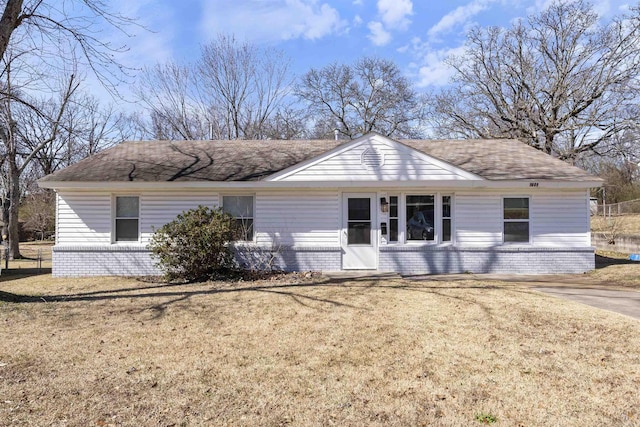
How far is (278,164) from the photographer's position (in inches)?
492

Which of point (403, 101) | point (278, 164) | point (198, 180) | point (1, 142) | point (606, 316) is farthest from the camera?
point (403, 101)

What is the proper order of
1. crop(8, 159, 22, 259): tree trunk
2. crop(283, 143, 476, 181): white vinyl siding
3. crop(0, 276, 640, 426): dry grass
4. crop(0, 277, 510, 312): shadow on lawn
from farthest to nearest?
crop(8, 159, 22, 259): tree trunk
crop(283, 143, 476, 181): white vinyl siding
crop(0, 277, 510, 312): shadow on lawn
crop(0, 276, 640, 426): dry grass

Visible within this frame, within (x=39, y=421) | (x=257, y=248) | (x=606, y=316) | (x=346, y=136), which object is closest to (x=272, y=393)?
(x=39, y=421)

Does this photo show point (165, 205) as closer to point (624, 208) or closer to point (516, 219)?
point (516, 219)

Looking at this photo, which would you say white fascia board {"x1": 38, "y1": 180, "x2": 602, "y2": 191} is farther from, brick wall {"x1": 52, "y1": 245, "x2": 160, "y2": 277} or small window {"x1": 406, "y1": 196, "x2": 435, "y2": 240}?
brick wall {"x1": 52, "y1": 245, "x2": 160, "y2": 277}

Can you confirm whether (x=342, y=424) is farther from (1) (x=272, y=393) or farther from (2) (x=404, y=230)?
(2) (x=404, y=230)

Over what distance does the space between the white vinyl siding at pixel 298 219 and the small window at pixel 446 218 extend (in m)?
3.08

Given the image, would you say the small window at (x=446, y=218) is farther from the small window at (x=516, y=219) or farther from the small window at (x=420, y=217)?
the small window at (x=516, y=219)

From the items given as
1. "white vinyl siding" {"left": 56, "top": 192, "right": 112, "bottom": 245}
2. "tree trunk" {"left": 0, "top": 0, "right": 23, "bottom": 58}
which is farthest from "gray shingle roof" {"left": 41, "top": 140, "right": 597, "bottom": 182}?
"tree trunk" {"left": 0, "top": 0, "right": 23, "bottom": 58}

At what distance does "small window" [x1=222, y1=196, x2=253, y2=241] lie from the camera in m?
11.9

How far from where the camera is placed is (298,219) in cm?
1183

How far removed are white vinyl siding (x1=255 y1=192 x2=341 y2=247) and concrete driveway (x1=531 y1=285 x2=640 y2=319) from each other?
18.2 feet

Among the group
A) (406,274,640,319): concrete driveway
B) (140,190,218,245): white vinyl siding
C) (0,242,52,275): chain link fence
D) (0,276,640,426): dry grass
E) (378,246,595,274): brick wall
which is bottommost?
(0,242,52,275): chain link fence

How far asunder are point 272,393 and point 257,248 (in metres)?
7.97
